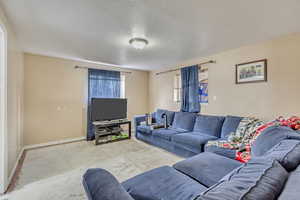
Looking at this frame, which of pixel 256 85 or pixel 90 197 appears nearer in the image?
pixel 90 197

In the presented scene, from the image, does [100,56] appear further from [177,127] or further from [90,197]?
[90,197]

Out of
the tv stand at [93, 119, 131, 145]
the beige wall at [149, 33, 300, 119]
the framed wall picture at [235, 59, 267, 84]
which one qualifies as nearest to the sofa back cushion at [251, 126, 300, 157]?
the beige wall at [149, 33, 300, 119]

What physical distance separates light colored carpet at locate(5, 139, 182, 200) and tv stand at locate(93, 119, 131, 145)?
0.84 ft

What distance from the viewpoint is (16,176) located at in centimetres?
240

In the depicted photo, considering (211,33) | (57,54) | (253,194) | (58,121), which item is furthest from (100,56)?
(253,194)

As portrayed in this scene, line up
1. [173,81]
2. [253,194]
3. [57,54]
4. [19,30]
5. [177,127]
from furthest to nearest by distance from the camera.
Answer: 1. [173,81]
2. [177,127]
3. [57,54]
4. [19,30]
5. [253,194]

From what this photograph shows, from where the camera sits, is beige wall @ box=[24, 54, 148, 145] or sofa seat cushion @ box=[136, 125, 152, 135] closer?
beige wall @ box=[24, 54, 148, 145]

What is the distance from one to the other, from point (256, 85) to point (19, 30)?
14.7 feet

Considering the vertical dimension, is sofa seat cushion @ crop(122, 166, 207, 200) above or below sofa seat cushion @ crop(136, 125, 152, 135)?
above

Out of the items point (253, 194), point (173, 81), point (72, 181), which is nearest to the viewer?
point (253, 194)

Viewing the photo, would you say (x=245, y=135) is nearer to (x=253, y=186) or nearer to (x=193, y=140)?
(x=193, y=140)

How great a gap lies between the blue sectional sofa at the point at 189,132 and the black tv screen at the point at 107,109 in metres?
0.79

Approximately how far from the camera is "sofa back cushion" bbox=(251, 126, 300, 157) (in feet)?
5.01

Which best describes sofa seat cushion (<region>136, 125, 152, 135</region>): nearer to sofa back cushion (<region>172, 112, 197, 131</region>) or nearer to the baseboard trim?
sofa back cushion (<region>172, 112, 197, 131</region>)
